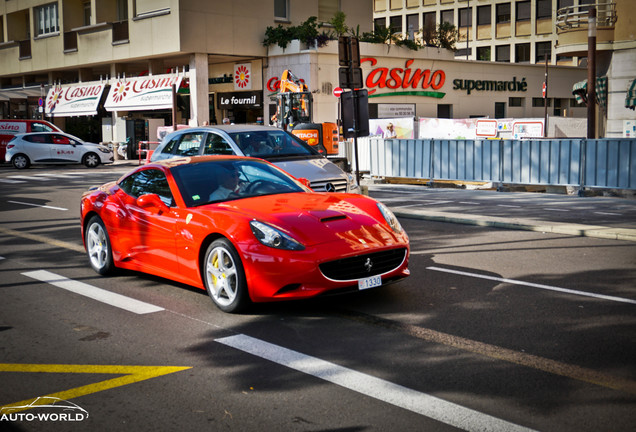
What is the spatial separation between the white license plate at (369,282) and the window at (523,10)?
6414 cm

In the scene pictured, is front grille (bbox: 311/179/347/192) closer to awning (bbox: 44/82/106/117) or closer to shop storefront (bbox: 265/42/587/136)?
shop storefront (bbox: 265/42/587/136)

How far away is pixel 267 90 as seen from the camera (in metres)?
39.5

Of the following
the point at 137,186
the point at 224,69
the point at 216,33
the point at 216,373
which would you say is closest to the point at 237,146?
the point at 137,186

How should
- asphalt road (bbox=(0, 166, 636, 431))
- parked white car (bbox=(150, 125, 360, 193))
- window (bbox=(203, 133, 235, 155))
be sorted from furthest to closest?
window (bbox=(203, 133, 235, 155))
parked white car (bbox=(150, 125, 360, 193))
asphalt road (bbox=(0, 166, 636, 431))

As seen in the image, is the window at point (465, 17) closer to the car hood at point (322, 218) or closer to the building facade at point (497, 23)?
the building facade at point (497, 23)

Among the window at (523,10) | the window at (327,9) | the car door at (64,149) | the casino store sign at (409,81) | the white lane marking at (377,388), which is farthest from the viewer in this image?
the window at (523,10)

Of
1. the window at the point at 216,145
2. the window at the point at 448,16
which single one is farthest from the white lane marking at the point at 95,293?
the window at the point at 448,16

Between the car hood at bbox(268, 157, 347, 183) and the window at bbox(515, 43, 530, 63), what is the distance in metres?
57.6

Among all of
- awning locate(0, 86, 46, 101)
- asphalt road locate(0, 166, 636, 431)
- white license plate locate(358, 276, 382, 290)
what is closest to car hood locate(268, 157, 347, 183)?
asphalt road locate(0, 166, 636, 431)

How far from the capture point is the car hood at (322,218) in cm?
645

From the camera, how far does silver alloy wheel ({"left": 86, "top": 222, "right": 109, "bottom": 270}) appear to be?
27.6 ft

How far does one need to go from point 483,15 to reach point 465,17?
1.96 meters

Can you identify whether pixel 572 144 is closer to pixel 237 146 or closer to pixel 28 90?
pixel 237 146

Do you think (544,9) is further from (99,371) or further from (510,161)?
(99,371)
